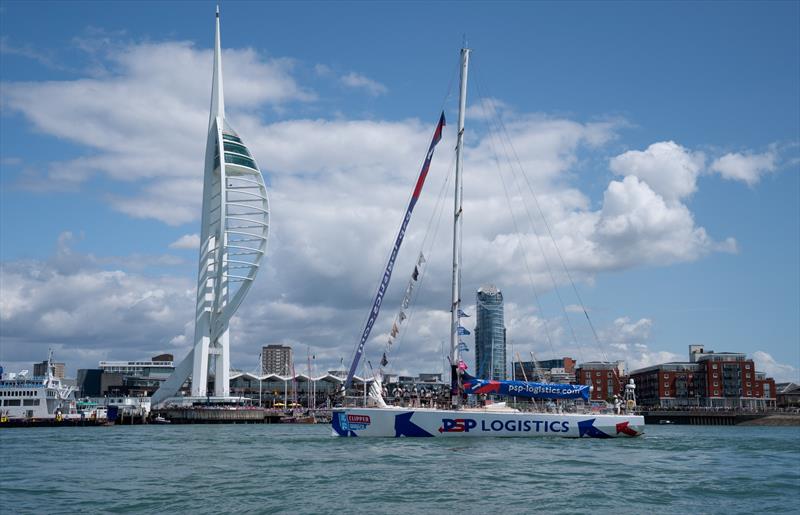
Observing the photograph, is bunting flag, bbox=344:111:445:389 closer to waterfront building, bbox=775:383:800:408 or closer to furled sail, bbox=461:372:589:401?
furled sail, bbox=461:372:589:401

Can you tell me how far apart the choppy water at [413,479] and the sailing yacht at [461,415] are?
0.77 metres

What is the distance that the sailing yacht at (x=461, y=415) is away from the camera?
107 ft

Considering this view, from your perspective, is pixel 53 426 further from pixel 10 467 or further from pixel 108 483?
pixel 108 483

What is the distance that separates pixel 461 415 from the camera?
32.8 meters

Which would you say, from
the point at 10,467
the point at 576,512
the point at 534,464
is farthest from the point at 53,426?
the point at 576,512

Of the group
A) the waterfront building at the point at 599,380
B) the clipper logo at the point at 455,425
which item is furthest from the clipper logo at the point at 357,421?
the waterfront building at the point at 599,380

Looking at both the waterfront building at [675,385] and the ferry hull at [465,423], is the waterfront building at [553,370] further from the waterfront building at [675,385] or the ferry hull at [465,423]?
the ferry hull at [465,423]

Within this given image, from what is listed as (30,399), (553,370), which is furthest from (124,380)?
(553,370)

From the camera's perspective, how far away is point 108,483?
74.0ft

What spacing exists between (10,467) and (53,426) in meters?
54.1

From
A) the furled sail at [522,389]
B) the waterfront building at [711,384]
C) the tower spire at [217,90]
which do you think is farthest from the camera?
the waterfront building at [711,384]

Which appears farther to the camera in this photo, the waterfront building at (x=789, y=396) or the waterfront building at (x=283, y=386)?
the waterfront building at (x=789, y=396)

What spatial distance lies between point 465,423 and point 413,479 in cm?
1174

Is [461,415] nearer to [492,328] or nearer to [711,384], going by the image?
[492,328]
